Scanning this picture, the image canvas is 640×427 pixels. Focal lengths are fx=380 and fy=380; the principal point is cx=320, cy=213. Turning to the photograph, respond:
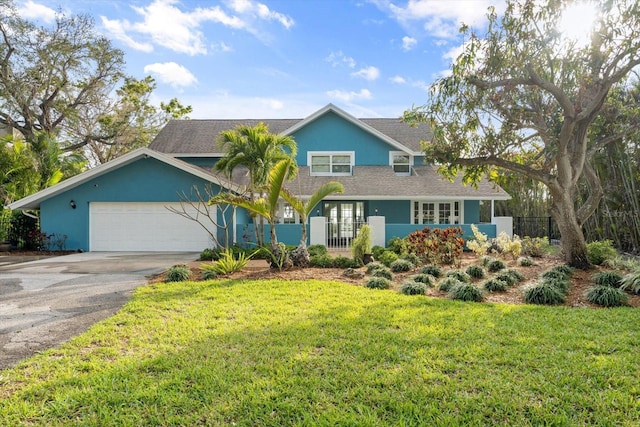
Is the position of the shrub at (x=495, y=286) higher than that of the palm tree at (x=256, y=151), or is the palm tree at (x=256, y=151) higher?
the palm tree at (x=256, y=151)

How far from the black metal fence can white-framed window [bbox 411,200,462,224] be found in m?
5.21

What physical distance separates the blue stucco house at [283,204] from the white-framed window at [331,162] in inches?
2.0

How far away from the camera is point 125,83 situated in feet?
101

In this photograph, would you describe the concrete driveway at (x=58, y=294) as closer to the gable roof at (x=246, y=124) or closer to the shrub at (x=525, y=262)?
the gable roof at (x=246, y=124)

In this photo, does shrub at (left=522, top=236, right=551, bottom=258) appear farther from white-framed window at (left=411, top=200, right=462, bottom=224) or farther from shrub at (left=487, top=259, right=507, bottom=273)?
white-framed window at (left=411, top=200, right=462, bottom=224)

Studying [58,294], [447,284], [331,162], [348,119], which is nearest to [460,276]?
[447,284]

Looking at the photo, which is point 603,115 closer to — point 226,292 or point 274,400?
point 226,292

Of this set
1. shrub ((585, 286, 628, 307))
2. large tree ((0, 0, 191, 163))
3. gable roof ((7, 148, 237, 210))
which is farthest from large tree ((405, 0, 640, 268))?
large tree ((0, 0, 191, 163))

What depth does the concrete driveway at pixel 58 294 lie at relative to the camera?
5031 mm

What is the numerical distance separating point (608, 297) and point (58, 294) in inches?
407

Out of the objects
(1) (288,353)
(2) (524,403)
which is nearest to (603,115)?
(2) (524,403)

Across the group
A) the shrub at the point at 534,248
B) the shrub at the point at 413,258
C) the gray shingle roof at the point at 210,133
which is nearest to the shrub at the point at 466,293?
the shrub at the point at 413,258

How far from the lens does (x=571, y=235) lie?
32.9 ft

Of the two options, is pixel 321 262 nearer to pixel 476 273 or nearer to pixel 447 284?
pixel 447 284
